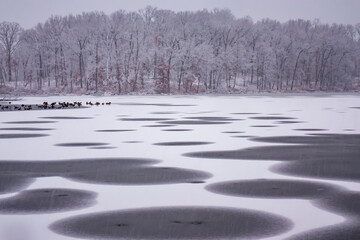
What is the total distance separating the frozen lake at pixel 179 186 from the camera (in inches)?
234

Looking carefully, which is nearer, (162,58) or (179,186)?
(179,186)

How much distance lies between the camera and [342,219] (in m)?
6.29

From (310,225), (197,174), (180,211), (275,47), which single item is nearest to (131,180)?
(197,174)

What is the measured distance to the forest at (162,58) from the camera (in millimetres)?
76938

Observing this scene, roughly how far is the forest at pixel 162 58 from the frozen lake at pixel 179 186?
5643 cm

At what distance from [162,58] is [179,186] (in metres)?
69.4

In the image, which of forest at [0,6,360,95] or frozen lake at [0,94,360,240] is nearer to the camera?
frozen lake at [0,94,360,240]

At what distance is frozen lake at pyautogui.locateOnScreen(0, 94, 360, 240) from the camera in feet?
19.5

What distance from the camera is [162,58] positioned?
252ft

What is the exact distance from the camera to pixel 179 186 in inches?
327

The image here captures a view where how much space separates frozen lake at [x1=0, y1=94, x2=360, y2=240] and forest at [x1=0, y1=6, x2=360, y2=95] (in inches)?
2221

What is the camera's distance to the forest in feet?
252

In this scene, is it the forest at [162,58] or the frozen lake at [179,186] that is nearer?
the frozen lake at [179,186]

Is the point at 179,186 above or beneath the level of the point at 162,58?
beneath
